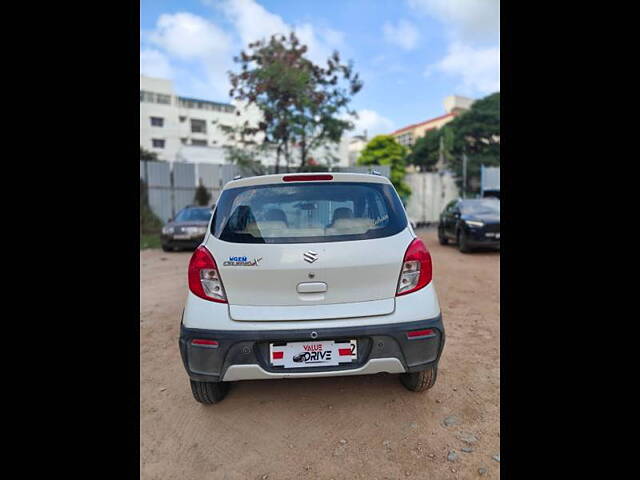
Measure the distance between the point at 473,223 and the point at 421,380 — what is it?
666cm

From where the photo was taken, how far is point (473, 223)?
823 cm

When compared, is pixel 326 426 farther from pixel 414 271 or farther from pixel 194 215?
pixel 194 215

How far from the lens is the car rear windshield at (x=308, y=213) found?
6.96ft

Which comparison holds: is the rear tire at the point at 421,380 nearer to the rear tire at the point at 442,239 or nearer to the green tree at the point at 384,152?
the rear tire at the point at 442,239

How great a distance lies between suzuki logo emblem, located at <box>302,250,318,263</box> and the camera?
2.00 m

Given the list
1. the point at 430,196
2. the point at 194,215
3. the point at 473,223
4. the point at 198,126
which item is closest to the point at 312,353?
the point at 473,223

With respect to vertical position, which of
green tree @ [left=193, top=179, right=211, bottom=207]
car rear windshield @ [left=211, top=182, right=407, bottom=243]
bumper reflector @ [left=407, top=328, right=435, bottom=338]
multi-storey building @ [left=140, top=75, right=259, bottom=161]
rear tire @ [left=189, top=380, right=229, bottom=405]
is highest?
multi-storey building @ [left=140, top=75, right=259, bottom=161]

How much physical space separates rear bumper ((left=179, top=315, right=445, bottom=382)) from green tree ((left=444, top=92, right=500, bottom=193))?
2423cm

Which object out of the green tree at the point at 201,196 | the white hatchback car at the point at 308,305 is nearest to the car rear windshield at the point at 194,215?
the green tree at the point at 201,196

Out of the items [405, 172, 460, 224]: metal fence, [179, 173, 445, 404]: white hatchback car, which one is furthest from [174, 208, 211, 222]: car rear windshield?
[405, 172, 460, 224]: metal fence

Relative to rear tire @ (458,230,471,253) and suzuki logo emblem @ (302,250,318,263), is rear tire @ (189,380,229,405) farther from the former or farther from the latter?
rear tire @ (458,230,471,253)
